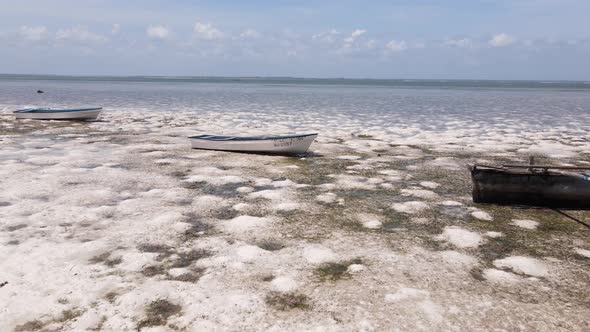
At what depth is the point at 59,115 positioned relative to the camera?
2225 centimetres

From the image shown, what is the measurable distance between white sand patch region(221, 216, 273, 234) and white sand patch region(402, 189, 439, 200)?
3287 millimetres

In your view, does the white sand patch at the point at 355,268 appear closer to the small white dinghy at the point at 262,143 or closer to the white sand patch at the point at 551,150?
the small white dinghy at the point at 262,143

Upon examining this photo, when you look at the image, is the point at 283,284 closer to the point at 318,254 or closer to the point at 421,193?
the point at 318,254

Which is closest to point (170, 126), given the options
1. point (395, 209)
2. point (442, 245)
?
point (395, 209)

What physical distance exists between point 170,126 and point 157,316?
17.9 meters

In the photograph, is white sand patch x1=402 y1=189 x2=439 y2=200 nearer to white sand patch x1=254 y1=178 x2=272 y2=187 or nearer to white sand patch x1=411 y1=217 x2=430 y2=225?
white sand patch x1=411 y1=217 x2=430 y2=225

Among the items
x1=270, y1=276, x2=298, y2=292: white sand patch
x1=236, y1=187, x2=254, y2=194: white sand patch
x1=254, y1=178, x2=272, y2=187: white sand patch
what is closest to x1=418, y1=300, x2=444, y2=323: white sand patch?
x1=270, y1=276, x2=298, y2=292: white sand patch

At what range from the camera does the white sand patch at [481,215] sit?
7.62 m

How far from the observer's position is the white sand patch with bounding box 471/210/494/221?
7621 millimetres

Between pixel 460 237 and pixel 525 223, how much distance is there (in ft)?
4.84

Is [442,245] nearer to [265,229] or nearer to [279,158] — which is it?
[265,229]

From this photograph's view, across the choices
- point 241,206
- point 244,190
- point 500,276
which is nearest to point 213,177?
point 244,190

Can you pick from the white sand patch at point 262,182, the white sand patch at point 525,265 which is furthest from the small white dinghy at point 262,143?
the white sand patch at point 525,265

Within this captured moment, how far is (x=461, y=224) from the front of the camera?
7316 millimetres
